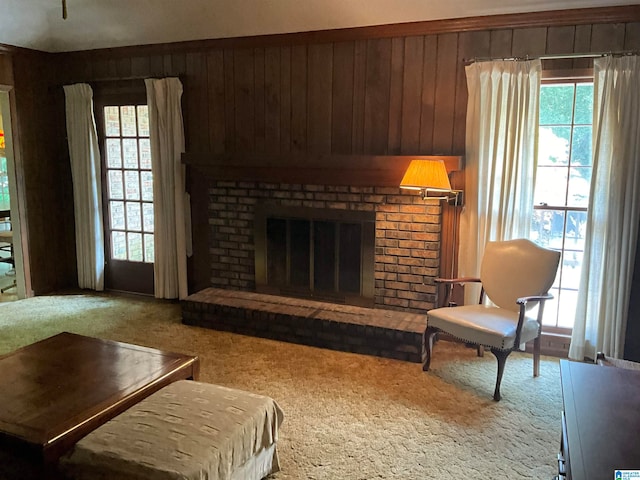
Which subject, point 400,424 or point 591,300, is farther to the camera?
point 591,300

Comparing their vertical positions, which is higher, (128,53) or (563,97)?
(128,53)

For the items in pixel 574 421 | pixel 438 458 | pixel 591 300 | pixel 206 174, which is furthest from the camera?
pixel 206 174

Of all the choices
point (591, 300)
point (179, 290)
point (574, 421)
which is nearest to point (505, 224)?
point (591, 300)

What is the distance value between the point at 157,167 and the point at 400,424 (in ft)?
10.7

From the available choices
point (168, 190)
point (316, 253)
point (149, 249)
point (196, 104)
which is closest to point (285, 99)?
point (196, 104)

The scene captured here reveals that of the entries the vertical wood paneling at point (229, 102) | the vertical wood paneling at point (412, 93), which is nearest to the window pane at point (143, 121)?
the vertical wood paneling at point (229, 102)

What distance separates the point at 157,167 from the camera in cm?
488

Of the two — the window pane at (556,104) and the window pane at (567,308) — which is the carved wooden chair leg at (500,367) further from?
the window pane at (556,104)

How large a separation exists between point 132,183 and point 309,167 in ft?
6.69

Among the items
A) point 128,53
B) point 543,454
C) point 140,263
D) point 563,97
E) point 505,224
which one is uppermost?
point 128,53

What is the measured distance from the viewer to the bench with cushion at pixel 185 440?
1883 mm

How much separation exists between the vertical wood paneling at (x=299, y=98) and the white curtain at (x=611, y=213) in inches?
83.7

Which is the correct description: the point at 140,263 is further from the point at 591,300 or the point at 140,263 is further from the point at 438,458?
the point at 591,300

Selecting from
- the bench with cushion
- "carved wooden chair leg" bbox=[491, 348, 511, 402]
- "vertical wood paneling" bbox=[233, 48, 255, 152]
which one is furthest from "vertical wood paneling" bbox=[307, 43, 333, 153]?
the bench with cushion
